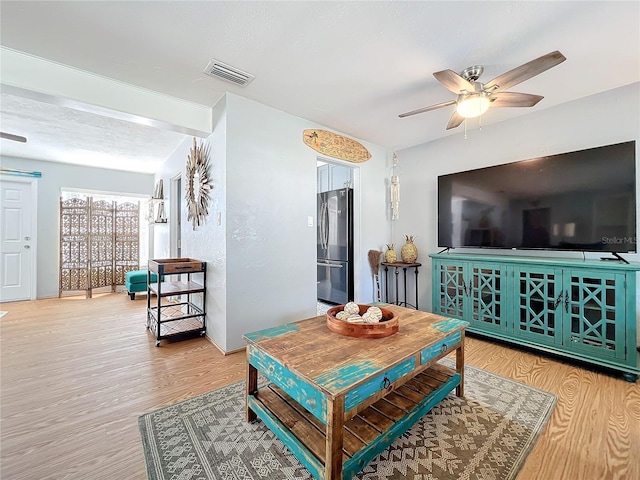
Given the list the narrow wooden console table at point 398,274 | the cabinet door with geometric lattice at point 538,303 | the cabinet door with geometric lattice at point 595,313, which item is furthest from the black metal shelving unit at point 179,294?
the cabinet door with geometric lattice at point 595,313

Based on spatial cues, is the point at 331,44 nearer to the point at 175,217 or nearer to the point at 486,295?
the point at 486,295

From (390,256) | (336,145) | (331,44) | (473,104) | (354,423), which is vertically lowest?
(354,423)

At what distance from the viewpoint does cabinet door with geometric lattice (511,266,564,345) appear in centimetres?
239

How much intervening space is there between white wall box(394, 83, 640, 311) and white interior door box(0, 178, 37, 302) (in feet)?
20.8

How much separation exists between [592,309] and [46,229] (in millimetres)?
7785

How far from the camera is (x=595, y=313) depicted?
7.37ft

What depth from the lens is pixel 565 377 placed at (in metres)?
2.14

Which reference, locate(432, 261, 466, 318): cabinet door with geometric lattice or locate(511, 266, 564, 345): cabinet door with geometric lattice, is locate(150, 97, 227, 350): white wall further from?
locate(511, 266, 564, 345): cabinet door with geometric lattice

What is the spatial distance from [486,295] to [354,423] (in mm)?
2242

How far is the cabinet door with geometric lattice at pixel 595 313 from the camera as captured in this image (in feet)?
6.88

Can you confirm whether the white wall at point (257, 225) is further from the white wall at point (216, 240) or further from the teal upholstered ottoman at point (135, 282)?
the teal upholstered ottoman at point (135, 282)

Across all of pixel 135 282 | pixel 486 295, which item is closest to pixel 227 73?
pixel 486 295

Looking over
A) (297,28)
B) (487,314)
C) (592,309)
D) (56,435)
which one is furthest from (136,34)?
(592,309)

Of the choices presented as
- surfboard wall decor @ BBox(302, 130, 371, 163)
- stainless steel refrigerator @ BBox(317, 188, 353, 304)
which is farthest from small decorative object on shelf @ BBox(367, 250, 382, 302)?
surfboard wall decor @ BBox(302, 130, 371, 163)
